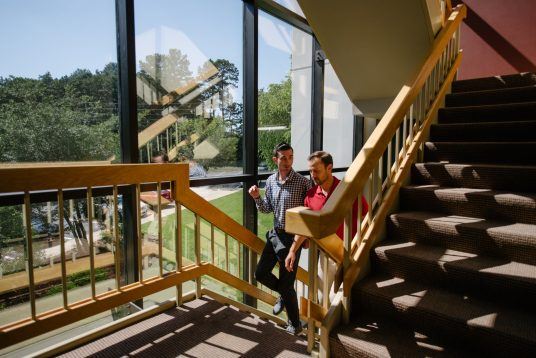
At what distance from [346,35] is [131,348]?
3.26 metres

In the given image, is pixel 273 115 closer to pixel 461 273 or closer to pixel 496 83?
pixel 496 83

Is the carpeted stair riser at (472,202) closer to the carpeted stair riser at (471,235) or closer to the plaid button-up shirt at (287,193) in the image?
the carpeted stair riser at (471,235)

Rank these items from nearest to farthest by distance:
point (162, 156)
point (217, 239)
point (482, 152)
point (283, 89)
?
1. point (482, 152)
2. point (162, 156)
3. point (217, 239)
4. point (283, 89)

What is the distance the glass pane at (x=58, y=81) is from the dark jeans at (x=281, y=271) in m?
1.50

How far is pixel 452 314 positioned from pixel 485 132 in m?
1.92

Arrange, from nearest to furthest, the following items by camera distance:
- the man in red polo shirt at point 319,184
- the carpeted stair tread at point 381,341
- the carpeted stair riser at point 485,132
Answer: the carpeted stair tread at point 381,341 → the man in red polo shirt at point 319,184 → the carpeted stair riser at point 485,132

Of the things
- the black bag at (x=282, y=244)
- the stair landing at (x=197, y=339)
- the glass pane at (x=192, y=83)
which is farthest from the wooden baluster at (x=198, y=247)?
the glass pane at (x=192, y=83)

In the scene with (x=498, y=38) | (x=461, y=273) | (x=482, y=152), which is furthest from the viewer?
(x=498, y=38)

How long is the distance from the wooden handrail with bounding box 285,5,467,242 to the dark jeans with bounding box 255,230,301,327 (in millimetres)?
1062

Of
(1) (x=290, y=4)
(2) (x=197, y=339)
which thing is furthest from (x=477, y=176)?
(1) (x=290, y=4)

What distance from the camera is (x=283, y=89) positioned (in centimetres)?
457

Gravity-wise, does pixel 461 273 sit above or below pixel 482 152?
below

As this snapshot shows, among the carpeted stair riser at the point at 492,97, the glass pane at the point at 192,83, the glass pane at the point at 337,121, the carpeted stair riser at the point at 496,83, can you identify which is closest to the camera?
the glass pane at the point at 192,83

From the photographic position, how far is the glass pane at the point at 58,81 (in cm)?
222
